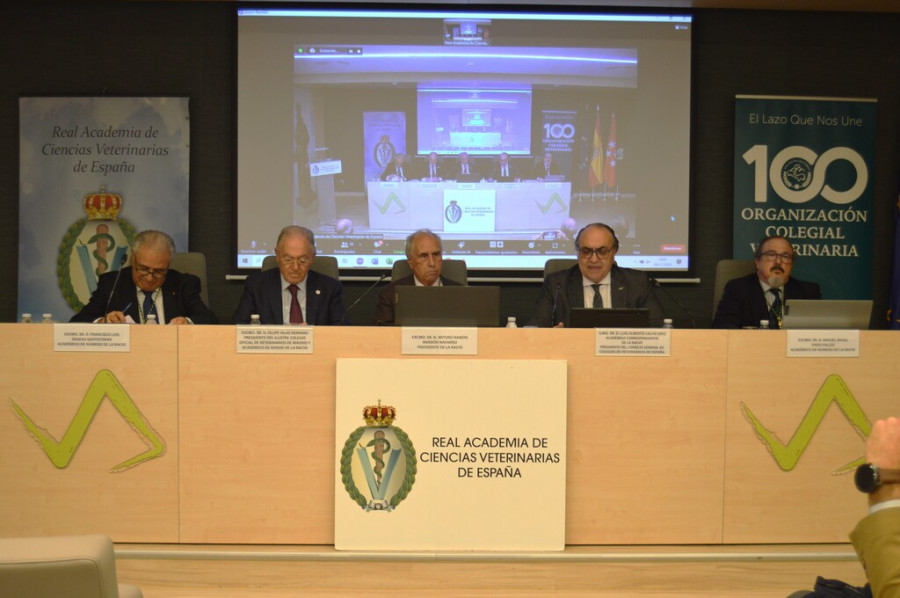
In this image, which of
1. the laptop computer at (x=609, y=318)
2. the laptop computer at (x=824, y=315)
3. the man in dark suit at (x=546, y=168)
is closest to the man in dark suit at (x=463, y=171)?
the man in dark suit at (x=546, y=168)

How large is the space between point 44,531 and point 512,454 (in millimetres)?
1478

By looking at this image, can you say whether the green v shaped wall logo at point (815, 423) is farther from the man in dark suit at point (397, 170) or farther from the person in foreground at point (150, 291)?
the man in dark suit at point (397, 170)

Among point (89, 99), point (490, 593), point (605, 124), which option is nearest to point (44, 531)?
point (490, 593)

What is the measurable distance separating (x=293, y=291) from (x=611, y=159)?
225 centimetres

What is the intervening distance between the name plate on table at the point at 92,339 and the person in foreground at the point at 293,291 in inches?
55.7

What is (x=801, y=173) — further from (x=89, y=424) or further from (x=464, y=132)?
(x=89, y=424)

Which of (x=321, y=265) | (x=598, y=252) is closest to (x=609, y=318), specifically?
(x=598, y=252)

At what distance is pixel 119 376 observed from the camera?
2.72 meters

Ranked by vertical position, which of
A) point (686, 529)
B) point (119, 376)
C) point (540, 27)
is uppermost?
point (540, 27)

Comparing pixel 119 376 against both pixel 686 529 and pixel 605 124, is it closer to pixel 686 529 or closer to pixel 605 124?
pixel 686 529

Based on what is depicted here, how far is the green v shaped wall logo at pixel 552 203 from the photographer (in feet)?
17.5

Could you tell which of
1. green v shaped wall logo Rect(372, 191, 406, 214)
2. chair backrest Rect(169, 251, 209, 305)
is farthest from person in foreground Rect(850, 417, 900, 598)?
green v shaped wall logo Rect(372, 191, 406, 214)

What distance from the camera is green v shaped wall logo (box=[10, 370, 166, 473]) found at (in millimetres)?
2697

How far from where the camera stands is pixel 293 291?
4273mm
